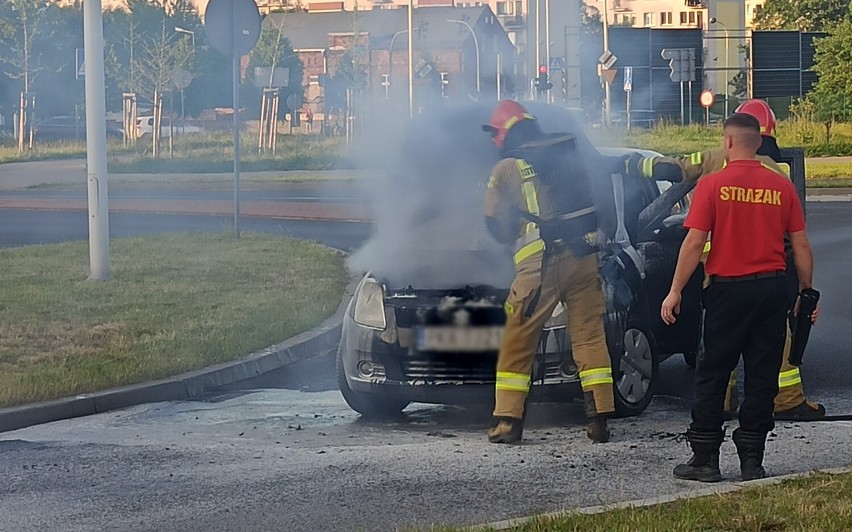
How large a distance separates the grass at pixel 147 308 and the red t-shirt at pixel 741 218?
430 cm

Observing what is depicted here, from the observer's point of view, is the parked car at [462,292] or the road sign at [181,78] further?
the road sign at [181,78]

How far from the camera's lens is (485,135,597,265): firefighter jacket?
23.1 feet

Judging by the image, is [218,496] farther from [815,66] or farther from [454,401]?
[815,66]

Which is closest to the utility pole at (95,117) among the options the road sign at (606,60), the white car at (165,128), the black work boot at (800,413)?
the black work boot at (800,413)

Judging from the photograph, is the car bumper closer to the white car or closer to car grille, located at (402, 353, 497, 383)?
car grille, located at (402, 353, 497, 383)

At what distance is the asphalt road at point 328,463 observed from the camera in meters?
5.71

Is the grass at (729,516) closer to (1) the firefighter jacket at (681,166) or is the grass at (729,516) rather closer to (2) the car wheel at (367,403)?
(1) the firefighter jacket at (681,166)

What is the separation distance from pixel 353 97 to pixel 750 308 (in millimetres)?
10488

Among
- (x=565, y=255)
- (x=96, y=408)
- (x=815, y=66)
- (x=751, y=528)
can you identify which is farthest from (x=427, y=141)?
(x=815, y=66)

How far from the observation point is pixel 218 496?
5996mm

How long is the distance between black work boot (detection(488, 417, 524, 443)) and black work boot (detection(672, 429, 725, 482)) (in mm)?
1133

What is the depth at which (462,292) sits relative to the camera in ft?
24.4

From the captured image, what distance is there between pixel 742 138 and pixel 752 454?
1.42 metres

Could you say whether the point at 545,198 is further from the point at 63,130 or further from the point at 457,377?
the point at 63,130
